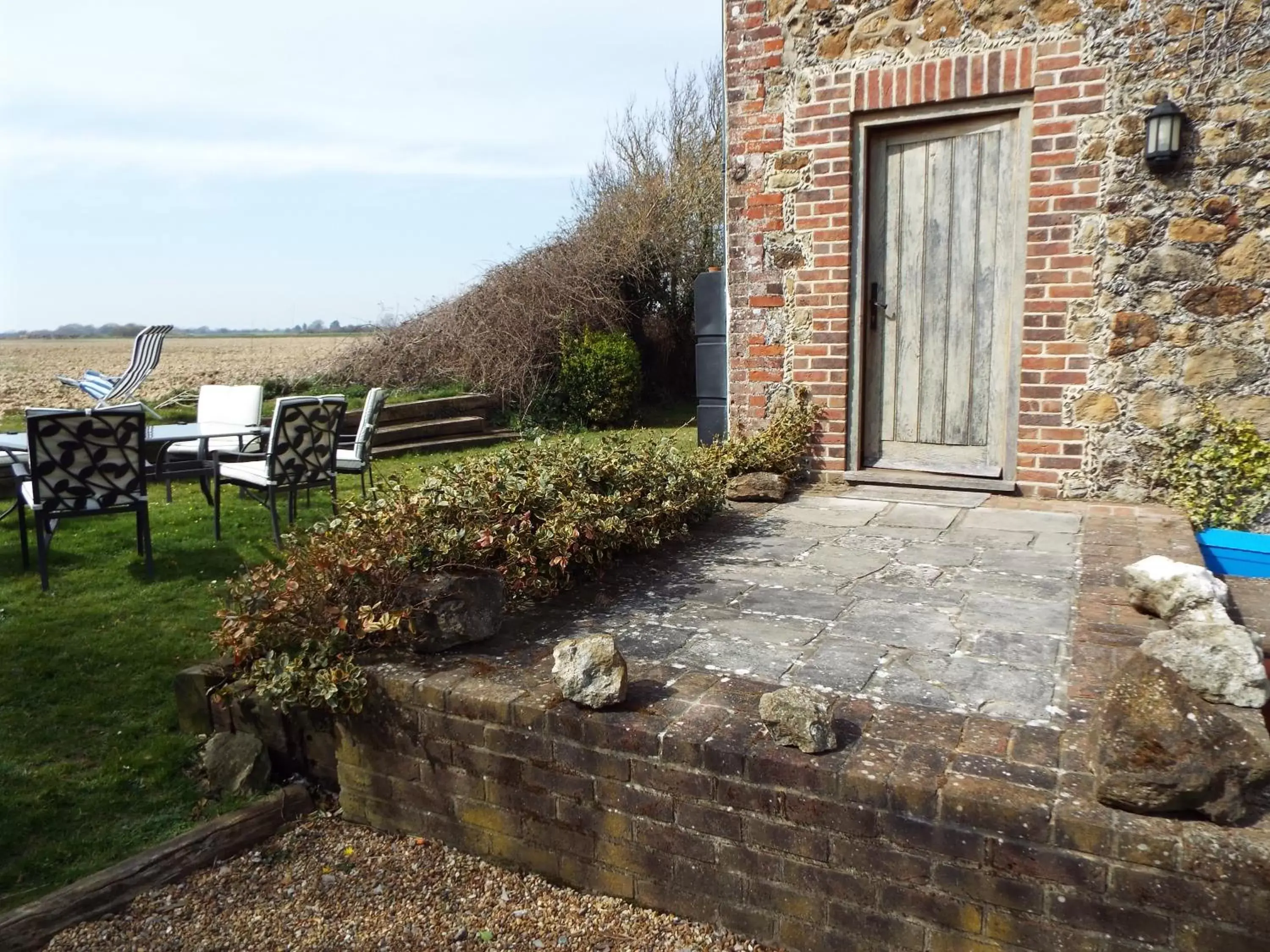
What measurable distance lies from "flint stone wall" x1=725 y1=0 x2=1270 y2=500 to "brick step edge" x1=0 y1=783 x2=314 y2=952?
388 cm

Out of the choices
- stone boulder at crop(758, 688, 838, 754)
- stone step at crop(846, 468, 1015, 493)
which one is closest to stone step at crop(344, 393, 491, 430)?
stone step at crop(846, 468, 1015, 493)

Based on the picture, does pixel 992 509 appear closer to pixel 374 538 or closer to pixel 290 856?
pixel 374 538

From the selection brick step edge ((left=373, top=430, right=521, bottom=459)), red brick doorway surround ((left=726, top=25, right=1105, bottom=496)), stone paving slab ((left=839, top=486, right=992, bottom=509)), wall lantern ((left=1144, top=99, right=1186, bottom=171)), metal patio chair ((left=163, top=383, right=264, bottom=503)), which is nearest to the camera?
wall lantern ((left=1144, top=99, right=1186, bottom=171))

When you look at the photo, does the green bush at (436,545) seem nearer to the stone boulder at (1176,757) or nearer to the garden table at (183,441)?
the stone boulder at (1176,757)

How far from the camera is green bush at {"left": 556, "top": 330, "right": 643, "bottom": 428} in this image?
11344mm

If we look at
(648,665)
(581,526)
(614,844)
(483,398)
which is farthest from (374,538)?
(483,398)

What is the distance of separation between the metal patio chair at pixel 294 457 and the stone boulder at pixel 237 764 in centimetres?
253

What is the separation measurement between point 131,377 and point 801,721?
422 inches

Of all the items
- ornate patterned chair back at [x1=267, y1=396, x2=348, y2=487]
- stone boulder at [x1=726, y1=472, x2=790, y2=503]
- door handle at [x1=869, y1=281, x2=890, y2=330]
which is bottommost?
stone boulder at [x1=726, y1=472, x2=790, y2=503]

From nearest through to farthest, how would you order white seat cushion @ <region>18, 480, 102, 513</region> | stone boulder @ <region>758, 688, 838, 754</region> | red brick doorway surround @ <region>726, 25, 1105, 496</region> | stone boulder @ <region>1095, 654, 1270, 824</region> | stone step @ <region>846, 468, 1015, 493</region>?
stone boulder @ <region>1095, 654, 1270, 824</region> → stone boulder @ <region>758, 688, 838, 754</region> → white seat cushion @ <region>18, 480, 102, 513</region> → red brick doorway surround @ <region>726, 25, 1105, 496</region> → stone step @ <region>846, 468, 1015, 493</region>

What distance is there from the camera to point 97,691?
3490mm

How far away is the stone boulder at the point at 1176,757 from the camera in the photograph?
73.2 inches

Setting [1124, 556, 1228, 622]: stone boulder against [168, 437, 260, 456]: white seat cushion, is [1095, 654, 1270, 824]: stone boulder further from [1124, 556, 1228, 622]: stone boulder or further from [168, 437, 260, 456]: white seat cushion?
[168, 437, 260, 456]: white seat cushion

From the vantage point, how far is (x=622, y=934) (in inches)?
91.9
